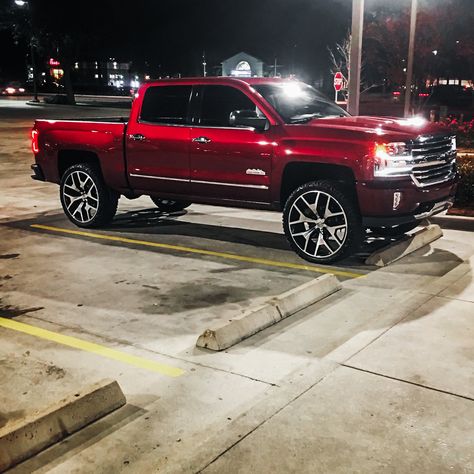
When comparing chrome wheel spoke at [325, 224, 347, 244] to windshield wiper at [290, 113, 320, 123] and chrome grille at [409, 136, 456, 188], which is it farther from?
windshield wiper at [290, 113, 320, 123]

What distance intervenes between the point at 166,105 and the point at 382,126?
281cm

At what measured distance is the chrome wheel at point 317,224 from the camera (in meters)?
7.22

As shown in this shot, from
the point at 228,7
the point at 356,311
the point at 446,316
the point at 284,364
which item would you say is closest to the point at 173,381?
the point at 284,364

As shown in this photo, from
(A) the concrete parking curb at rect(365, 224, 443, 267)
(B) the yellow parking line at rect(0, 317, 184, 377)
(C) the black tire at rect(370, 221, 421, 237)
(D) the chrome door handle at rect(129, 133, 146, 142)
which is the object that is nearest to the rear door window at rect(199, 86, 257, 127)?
(D) the chrome door handle at rect(129, 133, 146, 142)

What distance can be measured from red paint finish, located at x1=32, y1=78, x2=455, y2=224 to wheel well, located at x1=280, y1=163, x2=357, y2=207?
0.11ft

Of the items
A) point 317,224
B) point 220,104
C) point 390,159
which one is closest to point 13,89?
point 220,104

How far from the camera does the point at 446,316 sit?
5691 millimetres

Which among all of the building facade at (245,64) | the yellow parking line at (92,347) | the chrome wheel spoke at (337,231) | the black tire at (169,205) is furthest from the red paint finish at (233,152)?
the building facade at (245,64)

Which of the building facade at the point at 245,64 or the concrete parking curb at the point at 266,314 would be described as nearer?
the concrete parking curb at the point at 266,314

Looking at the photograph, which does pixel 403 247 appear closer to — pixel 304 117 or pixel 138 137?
pixel 304 117

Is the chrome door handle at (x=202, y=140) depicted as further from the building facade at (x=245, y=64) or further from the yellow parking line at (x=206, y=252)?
the building facade at (x=245, y=64)

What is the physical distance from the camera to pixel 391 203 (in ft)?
22.7

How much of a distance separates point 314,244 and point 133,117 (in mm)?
2979

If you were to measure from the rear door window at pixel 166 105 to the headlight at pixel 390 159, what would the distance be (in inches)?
101
